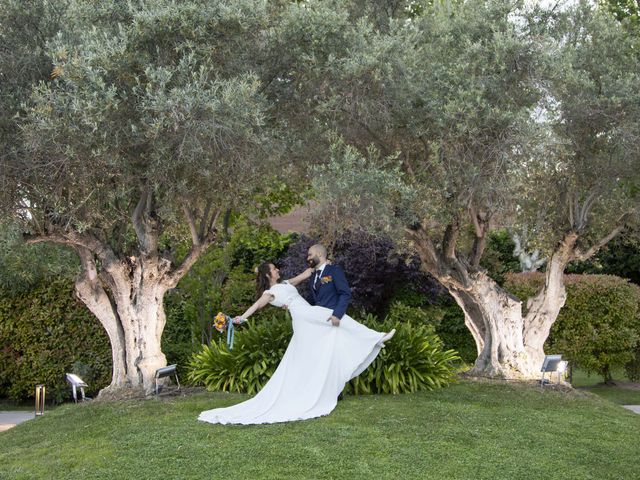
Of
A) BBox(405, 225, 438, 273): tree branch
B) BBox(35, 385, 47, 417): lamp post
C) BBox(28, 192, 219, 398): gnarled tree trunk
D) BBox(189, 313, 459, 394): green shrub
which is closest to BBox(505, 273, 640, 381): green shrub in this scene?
BBox(405, 225, 438, 273): tree branch

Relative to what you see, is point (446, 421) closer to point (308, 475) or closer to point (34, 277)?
point (308, 475)

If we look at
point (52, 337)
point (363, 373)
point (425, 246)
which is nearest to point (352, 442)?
point (363, 373)

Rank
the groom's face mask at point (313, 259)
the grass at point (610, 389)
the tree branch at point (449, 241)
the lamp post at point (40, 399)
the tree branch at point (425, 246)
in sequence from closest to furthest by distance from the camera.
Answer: the groom's face mask at point (313, 259), the lamp post at point (40, 399), the tree branch at point (425, 246), the tree branch at point (449, 241), the grass at point (610, 389)

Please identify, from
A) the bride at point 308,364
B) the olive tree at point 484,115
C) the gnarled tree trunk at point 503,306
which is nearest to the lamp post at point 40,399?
the bride at point 308,364

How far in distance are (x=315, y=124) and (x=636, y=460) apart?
5520mm

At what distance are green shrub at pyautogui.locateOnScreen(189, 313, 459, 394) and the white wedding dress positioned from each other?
1.03m

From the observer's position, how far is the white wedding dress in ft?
31.3

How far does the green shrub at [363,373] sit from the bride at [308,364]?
0.99 m

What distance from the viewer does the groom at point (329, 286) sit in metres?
9.88

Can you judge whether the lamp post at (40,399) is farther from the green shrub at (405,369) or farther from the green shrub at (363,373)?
the green shrub at (405,369)

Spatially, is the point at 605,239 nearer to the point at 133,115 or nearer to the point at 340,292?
the point at 340,292

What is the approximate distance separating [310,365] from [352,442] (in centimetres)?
171

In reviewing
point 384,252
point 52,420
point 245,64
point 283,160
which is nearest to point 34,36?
point 245,64

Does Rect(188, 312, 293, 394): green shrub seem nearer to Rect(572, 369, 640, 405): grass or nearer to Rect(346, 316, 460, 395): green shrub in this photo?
Rect(346, 316, 460, 395): green shrub
